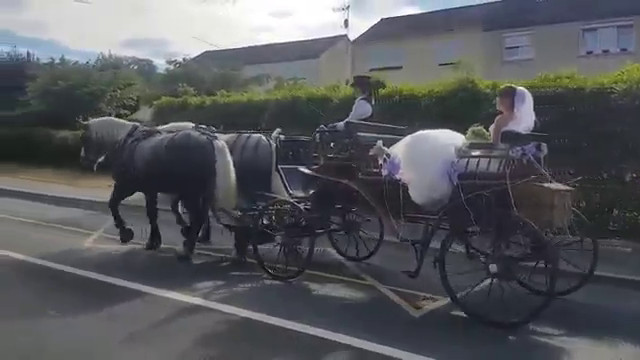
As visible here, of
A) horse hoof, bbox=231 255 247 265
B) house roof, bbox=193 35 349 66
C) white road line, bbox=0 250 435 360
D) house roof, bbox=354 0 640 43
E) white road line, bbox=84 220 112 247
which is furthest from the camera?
house roof, bbox=193 35 349 66

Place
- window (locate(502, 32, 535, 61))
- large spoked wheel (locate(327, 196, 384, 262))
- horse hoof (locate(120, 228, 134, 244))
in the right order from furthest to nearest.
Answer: window (locate(502, 32, 535, 61)) → horse hoof (locate(120, 228, 134, 244)) → large spoked wheel (locate(327, 196, 384, 262))

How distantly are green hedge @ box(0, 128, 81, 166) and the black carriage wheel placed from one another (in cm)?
1644

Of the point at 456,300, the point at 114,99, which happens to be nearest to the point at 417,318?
the point at 456,300

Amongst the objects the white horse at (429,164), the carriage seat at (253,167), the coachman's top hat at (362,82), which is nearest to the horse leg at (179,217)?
the carriage seat at (253,167)

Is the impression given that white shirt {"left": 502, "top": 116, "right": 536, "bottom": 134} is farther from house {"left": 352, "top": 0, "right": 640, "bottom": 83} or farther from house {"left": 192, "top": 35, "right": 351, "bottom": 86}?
house {"left": 192, "top": 35, "right": 351, "bottom": 86}

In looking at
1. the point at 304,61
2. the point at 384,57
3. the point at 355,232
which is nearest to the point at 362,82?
the point at 355,232

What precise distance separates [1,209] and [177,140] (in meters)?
8.75

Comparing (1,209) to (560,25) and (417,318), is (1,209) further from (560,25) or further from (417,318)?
(560,25)

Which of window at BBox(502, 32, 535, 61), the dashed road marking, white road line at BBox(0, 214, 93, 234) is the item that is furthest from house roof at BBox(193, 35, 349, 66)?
the dashed road marking

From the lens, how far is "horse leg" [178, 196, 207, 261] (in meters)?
9.03

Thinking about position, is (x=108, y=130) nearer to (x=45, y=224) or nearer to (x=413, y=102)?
(x=45, y=224)

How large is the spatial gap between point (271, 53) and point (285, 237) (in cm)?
4140

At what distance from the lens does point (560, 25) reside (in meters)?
31.0

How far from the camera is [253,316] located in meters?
6.76
